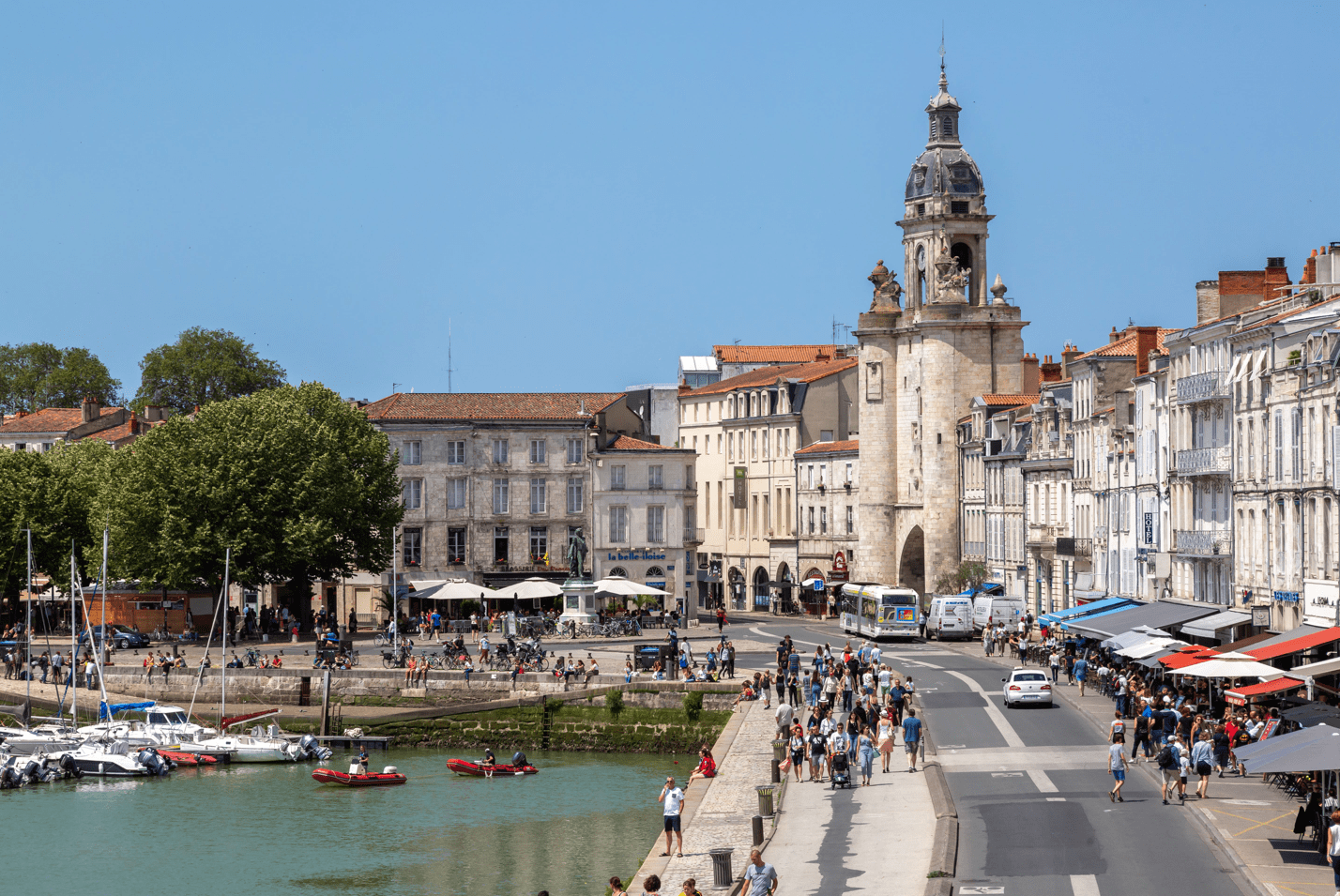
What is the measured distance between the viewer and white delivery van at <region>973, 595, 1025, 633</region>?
77750mm

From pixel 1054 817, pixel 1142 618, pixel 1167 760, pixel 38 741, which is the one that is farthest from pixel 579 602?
pixel 1054 817

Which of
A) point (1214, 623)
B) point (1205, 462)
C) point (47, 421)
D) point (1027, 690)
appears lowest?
point (1027, 690)

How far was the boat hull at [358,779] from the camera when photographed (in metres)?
53.6

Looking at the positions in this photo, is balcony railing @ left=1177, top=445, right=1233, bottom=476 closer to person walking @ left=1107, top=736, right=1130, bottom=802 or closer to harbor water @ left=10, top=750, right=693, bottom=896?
harbor water @ left=10, top=750, right=693, bottom=896

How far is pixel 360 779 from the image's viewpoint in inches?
2108

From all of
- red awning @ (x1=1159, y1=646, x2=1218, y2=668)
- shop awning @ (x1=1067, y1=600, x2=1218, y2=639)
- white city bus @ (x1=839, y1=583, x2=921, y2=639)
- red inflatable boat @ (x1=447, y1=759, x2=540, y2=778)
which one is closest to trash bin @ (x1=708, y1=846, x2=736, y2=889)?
red awning @ (x1=1159, y1=646, x2=1218, y2=668)

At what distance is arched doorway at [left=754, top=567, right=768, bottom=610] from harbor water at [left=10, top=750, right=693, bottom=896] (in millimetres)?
51372

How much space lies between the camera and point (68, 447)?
9688 cm

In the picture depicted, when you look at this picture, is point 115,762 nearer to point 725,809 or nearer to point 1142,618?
point 725,809

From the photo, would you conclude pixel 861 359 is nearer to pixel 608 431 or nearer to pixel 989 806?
pixel 608 431

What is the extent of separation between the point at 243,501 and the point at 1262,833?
51.6 meters

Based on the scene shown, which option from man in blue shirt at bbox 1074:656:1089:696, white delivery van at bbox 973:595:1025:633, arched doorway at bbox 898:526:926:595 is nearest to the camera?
man in blue shirt at bbox 1074:656:1089:696

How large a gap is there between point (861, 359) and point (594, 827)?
55947 mm

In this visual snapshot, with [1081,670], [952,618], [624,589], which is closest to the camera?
[1081,670]
